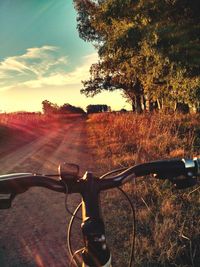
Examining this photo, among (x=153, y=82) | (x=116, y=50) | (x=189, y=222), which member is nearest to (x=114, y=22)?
(x=116, y=50)

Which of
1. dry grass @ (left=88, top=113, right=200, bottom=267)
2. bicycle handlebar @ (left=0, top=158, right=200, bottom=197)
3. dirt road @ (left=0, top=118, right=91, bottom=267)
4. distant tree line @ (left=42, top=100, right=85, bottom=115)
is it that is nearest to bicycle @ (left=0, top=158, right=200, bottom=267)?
bicycle handlebar @ (left=0, top=158, right=200, bottom=197)

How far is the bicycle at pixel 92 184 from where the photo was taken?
4.20ft

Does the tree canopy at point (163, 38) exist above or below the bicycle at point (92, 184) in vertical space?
above

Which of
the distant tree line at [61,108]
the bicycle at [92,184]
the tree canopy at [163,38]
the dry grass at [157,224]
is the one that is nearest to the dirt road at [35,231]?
the dry grass at [157,224]

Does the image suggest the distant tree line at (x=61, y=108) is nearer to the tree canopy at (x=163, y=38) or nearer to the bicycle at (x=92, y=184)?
the tree canopy at (x=163, y=38)

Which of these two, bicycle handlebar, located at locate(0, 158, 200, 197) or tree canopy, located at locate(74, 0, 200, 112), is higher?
tree canopy, located at locate(74, 0, 200, 112)

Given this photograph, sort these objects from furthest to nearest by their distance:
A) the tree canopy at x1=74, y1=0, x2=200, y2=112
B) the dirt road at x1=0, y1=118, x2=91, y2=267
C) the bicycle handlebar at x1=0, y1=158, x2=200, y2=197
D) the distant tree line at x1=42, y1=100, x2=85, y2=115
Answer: the distant tree line at x1=42, y1=100, x2=85, y2=115, the tree canopy at x1=74, y1=0, x2=200, y2=112, the dirt road at x1=0, y1=118, x2=91, y2=267, the bicycle handlebar at x1=0, y1=158, x2=200, y2=197

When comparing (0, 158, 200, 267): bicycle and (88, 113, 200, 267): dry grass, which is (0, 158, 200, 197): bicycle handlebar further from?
(88, 113, 200, 267): dry grass

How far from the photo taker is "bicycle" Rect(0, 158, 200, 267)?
1.28 metres

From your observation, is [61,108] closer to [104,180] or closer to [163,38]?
[163,38]

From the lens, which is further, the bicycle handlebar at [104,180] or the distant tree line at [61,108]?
the distant tree line at [61,108]

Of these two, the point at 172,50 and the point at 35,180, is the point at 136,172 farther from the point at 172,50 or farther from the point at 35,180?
the point at 172,50

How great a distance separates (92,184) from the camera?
136cm

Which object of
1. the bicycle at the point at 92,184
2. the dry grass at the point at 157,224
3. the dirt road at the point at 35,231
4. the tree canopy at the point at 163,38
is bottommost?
the dirt road at the point at 35,231
